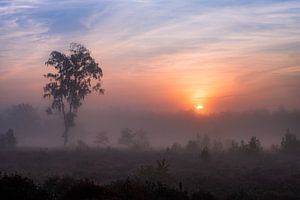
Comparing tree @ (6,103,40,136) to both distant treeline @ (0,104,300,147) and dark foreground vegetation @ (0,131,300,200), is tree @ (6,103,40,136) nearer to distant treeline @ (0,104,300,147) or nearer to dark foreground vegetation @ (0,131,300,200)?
distant treeline @ (0,104,300,147)

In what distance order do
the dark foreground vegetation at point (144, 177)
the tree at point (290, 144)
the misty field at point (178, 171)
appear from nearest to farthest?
1. the dark foreground vegetation at point (144, 177)
2. the misty field at point (178, 171)
3. the tree at point (290, 144)

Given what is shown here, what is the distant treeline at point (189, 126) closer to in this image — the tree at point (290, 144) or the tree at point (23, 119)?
the tree at point (23, 119)

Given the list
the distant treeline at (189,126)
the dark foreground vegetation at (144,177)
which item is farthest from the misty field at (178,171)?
the distant treeline at (189,126)

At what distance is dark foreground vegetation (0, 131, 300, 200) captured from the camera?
40.8 ft

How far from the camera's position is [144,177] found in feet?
75.0

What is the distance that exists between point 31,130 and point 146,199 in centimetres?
14947

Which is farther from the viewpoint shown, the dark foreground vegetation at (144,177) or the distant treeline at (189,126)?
the distant treeline at (189,126)

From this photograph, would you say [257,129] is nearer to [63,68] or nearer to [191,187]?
[63,68]

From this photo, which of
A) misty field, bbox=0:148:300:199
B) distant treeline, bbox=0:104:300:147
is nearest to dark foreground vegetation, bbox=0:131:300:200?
misty field, bbox=0:148:300:199

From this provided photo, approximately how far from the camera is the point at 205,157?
36.9 meters

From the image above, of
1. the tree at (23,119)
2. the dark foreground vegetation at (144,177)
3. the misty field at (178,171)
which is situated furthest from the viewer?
the tree at (23,119)

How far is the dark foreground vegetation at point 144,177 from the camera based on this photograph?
12.4 metres

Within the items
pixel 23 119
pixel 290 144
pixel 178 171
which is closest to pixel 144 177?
pixel 178 171

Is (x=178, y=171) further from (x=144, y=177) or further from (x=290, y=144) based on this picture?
(x=290, y=144)
